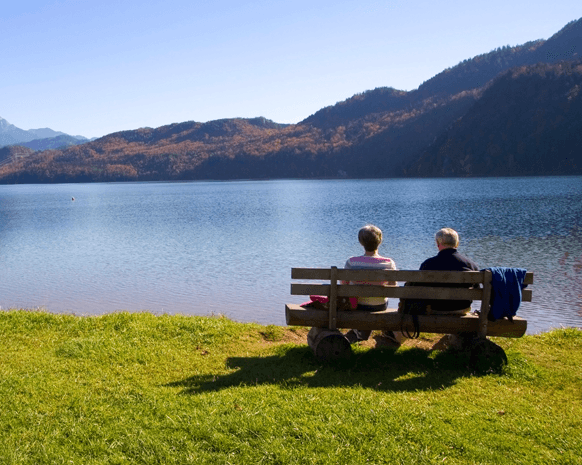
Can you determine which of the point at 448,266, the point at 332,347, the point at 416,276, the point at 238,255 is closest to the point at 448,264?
the point at 448,266

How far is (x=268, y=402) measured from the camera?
227 inches

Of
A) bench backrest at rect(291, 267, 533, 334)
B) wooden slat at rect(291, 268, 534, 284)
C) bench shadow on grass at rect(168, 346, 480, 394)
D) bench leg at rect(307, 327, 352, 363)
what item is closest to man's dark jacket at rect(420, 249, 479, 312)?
bench backrest at rect(291, 267, 533, 334)

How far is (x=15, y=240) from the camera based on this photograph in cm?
3781

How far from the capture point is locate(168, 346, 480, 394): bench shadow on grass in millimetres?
6539

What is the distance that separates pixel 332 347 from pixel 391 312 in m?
0.97

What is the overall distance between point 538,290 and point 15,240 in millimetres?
34854

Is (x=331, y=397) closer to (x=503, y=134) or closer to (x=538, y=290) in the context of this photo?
(x=538, y=290)

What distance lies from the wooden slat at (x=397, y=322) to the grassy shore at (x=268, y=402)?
449mm

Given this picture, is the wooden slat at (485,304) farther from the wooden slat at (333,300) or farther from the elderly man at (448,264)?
the wooden slat at (333,300)

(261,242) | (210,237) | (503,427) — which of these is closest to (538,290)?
(503,427)

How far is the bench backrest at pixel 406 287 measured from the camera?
22.8ft

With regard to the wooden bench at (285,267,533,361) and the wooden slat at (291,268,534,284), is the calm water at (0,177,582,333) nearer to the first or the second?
the wooden bench at (285,267,533,361)

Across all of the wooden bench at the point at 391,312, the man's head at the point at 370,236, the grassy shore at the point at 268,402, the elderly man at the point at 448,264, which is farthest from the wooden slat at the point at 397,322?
the man's head at the point at 370,236

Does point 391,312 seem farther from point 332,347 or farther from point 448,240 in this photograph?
point 448,240
